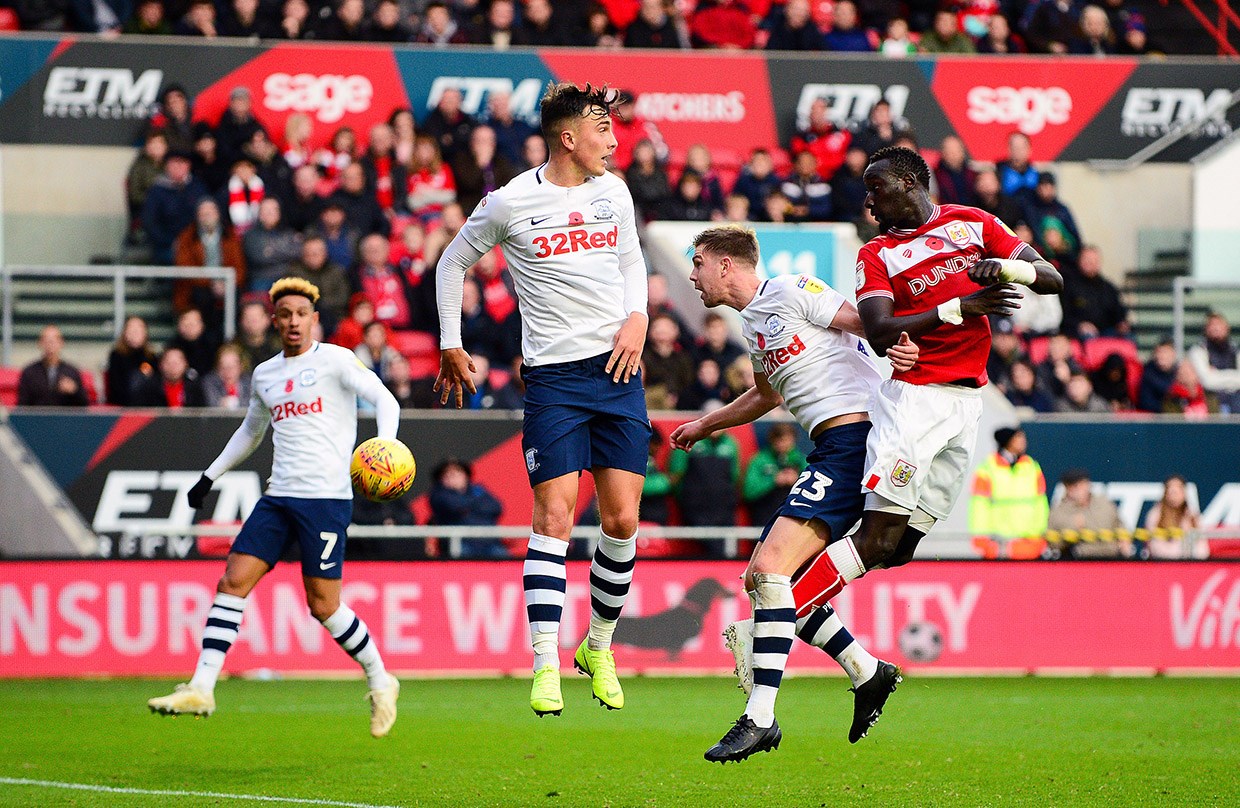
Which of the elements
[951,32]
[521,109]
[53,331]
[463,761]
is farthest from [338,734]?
[951,32]

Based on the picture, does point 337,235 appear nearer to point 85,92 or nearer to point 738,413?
point 85,92

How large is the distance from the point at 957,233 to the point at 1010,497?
8.54 metres

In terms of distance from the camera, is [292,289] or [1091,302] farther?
[1091,302]

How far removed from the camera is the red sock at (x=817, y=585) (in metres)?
7.81

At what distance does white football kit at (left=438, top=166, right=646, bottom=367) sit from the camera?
7773mm

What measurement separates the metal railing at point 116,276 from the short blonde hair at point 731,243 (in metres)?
9.45

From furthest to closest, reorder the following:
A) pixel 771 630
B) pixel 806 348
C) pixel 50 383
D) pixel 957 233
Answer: pixel 50 383, pixel 806 348, pixel 957 233, pixel 771 630

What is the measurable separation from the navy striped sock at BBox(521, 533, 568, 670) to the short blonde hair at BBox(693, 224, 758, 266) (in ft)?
5.12

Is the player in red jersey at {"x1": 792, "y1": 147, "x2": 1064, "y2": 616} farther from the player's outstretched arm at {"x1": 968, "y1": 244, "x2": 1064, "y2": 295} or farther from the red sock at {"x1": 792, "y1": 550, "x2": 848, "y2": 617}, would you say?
the player's outstretched arm at {"x1": 968, "y1": 244, "x2": 1064, "y2": 295}

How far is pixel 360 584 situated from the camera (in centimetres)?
1483

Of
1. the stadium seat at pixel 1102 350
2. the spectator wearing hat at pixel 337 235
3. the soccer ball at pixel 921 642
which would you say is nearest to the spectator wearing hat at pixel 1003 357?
the stadium seat at pixel 1102 350

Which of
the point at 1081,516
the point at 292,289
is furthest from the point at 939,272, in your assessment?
the point at 1081,516

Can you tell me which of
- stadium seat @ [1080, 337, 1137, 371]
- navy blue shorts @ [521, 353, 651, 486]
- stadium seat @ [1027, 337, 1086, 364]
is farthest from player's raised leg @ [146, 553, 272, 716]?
stadium seat @ [1080, 337, 1137, 371]

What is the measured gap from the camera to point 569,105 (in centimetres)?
767
